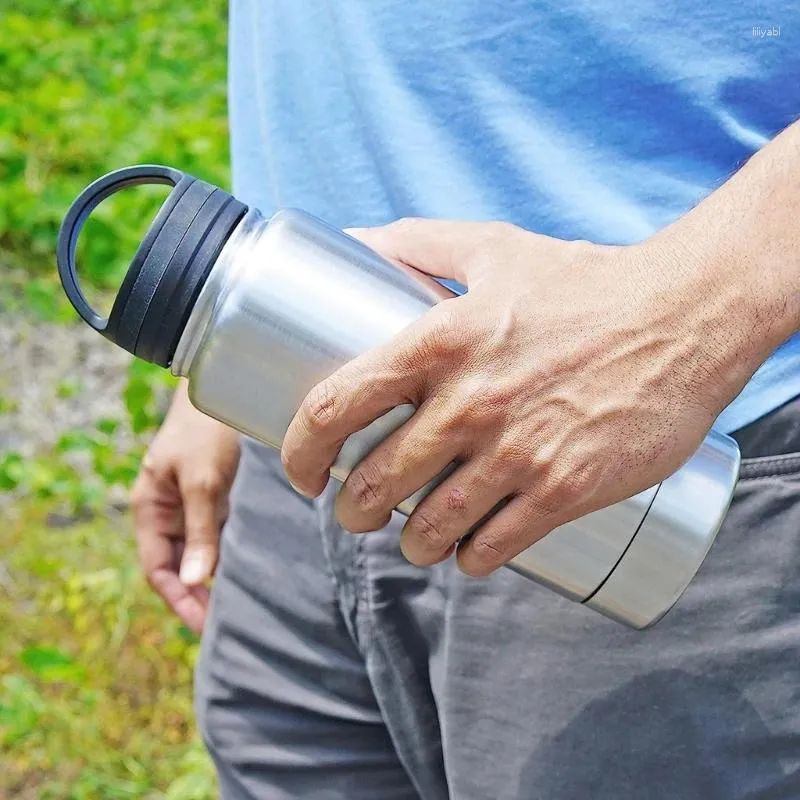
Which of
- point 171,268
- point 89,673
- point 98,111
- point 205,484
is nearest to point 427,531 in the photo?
point 171,268

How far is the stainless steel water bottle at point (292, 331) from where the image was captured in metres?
0.82

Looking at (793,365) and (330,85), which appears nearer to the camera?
(793,365)

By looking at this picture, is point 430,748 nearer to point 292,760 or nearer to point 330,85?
point 292,760

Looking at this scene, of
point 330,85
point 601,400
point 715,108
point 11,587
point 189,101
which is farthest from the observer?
point 189,101

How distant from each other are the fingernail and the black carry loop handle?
0.50m

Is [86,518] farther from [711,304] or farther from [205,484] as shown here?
[711,304]

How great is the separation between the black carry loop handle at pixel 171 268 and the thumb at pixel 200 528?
476 millimetres

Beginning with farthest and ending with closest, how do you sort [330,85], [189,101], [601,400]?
1. [189,101]
2. [330,85]
3. [601,400]

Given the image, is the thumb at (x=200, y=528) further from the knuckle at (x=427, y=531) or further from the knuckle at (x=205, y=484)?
the knuckle at (x=427, y=531)

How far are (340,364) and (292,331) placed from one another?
0.13 ft

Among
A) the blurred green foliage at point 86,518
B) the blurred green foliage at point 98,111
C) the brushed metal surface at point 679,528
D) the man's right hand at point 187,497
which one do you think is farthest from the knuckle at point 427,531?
the blurred green foliage at point 98,111

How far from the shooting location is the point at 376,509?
81 cm

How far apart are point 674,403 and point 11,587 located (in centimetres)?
171

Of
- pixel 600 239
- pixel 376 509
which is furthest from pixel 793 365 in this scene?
pixel 376 509
